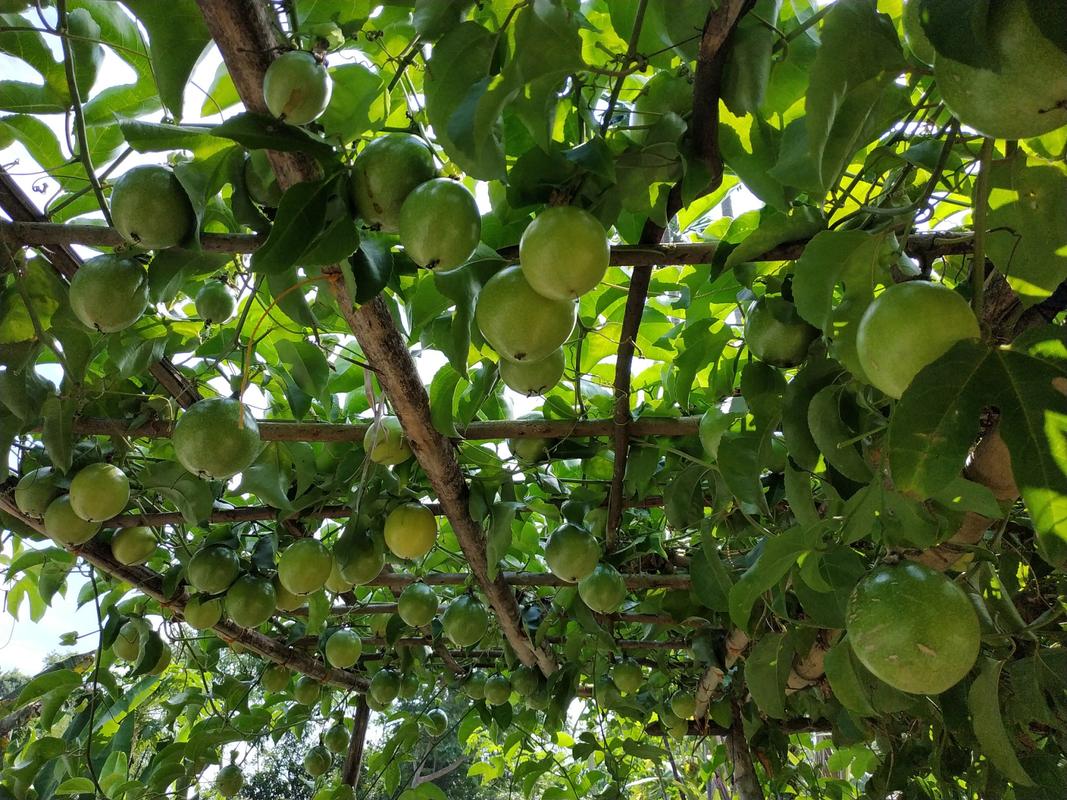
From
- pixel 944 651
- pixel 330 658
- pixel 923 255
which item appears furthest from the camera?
pixel 330 658

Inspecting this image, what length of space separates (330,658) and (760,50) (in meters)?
2.63

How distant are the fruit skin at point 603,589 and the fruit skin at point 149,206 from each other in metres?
1.45

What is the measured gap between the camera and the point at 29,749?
→ 8.33 feet

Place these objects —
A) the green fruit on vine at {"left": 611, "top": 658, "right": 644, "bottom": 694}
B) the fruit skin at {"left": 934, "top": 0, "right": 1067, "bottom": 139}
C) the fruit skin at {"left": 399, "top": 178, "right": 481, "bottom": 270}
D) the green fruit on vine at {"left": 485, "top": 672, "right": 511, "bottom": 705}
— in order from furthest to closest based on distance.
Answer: the green fruit on vine at {"left": 485, "top": 672, "right": 511, "bottom": 705}, the green fruit on vine at {"left": 611, "top": 658, "right": 644, "bottom": 694}, the fruit skin at {"left": 399, "top": 178, "right": 481, "bottom": 270}, the fruit skin at {"left": 934, "top": 0, "right": 1067, "bottom": 139}

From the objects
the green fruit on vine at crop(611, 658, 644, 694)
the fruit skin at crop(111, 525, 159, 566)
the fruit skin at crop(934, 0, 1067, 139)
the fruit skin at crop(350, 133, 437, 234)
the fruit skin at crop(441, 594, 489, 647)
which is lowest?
the fruit skin at crop(934, 0, 1067, 139)

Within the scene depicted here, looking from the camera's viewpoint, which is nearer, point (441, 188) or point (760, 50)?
point (760, 50)

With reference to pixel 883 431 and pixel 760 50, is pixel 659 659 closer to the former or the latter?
pixel 883 431

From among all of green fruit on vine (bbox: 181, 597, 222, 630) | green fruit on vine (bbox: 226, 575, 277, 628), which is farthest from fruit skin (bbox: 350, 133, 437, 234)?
green fruit on vine (bbox: 181, 597, 222, 630)

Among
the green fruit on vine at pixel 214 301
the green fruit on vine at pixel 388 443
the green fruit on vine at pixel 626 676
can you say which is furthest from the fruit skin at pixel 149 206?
the green fruit on vine at pixel 626 676

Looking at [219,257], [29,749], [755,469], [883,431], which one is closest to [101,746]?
[29,749]

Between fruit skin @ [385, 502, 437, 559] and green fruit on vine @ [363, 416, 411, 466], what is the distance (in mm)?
171

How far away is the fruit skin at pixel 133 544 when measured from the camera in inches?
86.9

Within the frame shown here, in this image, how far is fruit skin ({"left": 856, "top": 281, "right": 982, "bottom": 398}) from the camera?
0.71 m

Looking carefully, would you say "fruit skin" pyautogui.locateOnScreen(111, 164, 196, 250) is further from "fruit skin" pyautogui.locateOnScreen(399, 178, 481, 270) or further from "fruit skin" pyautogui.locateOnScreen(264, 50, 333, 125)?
"fruit skin" pyautogui.locateOnScreen(399, 178, 481, 270)
